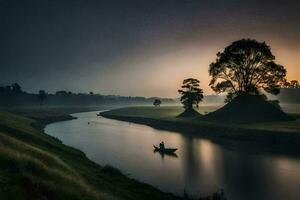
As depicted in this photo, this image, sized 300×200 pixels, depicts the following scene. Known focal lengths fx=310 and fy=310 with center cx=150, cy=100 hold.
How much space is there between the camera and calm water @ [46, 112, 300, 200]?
34656 millimetres

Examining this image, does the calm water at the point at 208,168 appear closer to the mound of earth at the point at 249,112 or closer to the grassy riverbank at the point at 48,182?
the grassy riverbank at the point at 48,182

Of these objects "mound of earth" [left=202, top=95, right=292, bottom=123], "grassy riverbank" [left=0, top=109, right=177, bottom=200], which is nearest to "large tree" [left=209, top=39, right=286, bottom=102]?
"mound of earth" [left=202, top=95, right=292, bottom=123]

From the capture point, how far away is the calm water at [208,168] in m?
34.7

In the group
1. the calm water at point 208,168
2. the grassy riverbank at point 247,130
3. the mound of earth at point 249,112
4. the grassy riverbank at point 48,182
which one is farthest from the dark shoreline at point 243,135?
the grassy riverbank at point 48,182

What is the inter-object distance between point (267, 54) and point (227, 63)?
1239cm

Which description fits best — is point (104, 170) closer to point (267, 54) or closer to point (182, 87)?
point (267, 54)

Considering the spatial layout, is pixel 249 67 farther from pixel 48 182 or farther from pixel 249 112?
pixel 48 182

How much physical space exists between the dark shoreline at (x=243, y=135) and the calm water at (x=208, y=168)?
4530 millimetres

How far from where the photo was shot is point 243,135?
235 ft

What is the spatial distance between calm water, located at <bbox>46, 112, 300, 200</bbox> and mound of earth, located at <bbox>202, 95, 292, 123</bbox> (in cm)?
2457

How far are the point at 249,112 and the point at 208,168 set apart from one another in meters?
50.5

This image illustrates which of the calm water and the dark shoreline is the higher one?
the dark shoreline

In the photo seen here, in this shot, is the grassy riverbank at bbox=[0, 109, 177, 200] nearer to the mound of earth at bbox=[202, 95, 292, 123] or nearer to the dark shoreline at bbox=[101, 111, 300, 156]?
the dark shoreline at bbox=[101, 111, 300, 156]

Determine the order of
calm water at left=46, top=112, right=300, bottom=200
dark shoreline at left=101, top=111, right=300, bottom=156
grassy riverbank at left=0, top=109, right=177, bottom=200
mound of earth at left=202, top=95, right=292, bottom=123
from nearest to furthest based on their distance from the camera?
1. grassy riverbank at left=0, top=109, right=177, bottom=200
2. calm water at left=46, top=112, right=300, bottom=200
3. dark shoreline at left=101, top=111, right=300, bottom=156
4. mound of earth at left=202, top=95, right=292, bottom=123
